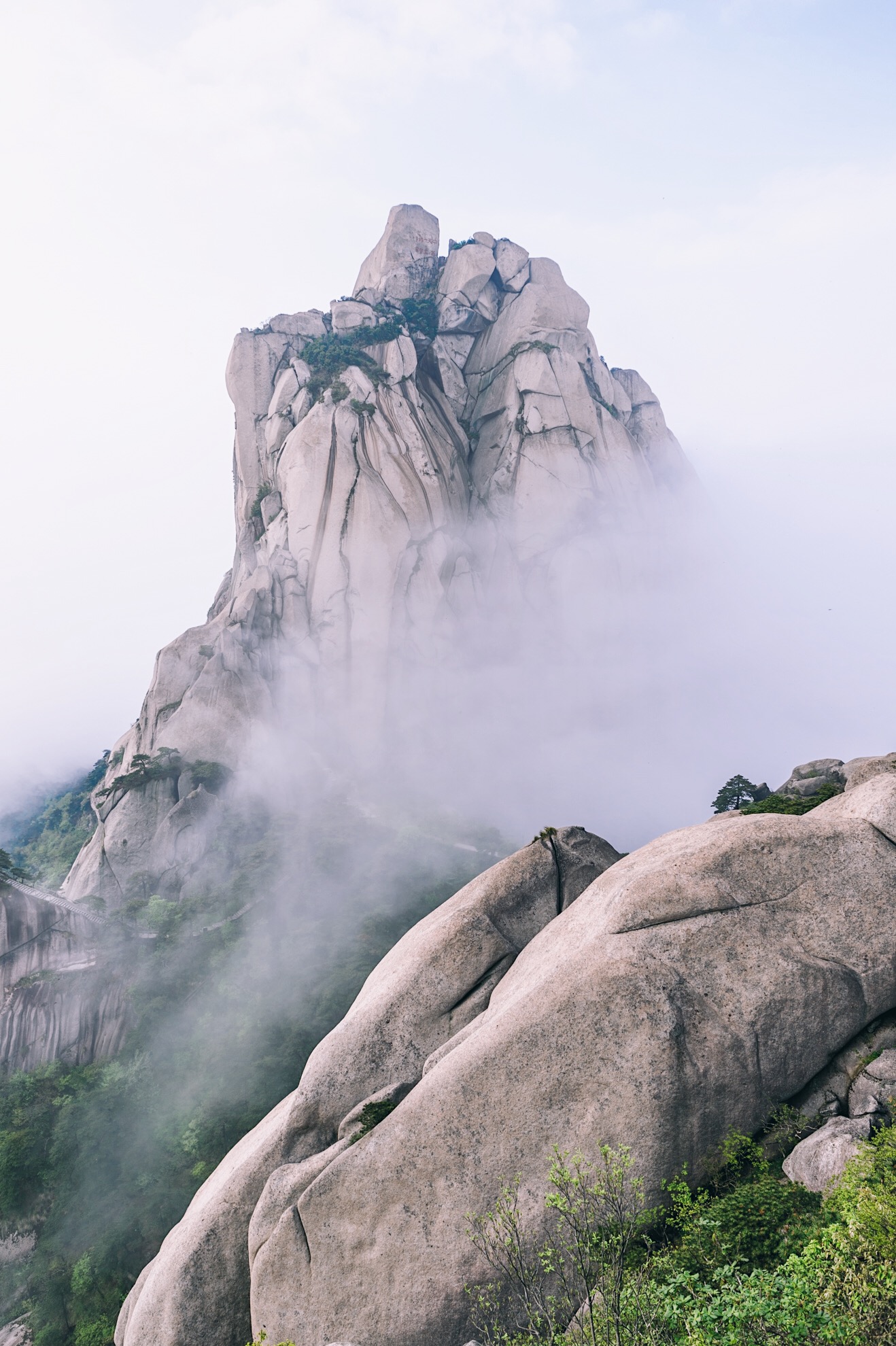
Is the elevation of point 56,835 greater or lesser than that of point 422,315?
lesser

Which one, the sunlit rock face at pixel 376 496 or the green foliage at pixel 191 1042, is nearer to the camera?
the green foliage at pixel 191 1042

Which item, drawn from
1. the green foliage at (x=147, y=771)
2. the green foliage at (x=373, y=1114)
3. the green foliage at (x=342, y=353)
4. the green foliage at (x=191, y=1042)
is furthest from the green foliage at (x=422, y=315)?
the green foliage at (x=373, y=1114)

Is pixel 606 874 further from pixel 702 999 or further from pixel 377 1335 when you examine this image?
pixel 377 1335

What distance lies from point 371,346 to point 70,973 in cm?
7520

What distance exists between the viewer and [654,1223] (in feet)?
49.9

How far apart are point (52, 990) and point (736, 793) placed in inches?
1868

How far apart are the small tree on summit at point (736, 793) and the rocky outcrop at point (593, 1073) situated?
2883 centimetres

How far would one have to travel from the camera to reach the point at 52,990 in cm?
4609

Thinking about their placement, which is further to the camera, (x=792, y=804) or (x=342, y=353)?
(x=342, y=353)

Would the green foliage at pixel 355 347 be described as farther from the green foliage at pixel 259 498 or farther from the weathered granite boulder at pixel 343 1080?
the weathered granite boulder at pixel 343 1080

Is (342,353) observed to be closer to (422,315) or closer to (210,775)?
(422,315)

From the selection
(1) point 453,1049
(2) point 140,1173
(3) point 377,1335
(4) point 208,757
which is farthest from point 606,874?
(4) point 208,757

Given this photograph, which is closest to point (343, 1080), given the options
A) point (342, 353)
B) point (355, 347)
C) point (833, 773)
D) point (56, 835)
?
point (833, 773)

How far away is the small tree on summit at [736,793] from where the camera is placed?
4741 centimetres
